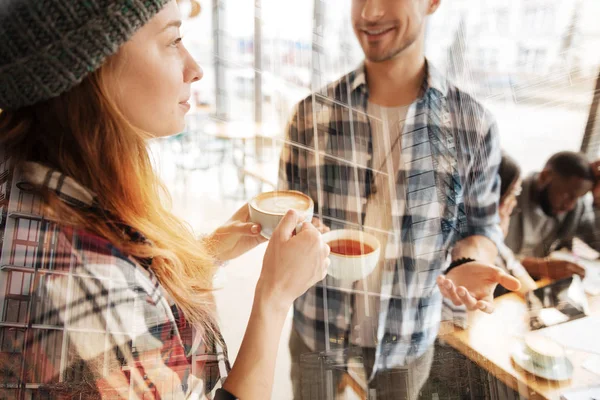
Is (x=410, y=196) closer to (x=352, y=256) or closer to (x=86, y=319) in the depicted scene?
(x=352, y=256)

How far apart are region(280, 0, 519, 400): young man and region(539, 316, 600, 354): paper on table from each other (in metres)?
0.10

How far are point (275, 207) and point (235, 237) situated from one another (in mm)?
91

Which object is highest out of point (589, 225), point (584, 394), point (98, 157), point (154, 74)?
point (154, 74)

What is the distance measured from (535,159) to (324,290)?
459mm

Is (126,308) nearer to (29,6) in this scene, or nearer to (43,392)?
(43,392)

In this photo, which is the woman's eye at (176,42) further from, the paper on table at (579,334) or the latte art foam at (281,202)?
the paper on table at (579,334)

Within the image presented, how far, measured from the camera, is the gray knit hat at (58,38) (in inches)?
23.2

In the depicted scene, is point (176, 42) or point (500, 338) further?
point (500, 338)

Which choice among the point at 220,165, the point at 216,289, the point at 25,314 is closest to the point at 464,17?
the point at 220,165

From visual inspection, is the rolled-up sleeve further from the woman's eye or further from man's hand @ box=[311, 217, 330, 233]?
the woman's eye

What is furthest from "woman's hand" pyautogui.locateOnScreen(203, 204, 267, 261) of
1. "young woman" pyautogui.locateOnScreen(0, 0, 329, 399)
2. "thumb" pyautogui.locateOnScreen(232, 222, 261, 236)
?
"young woman" pyautogui.locateOnScreen(0, 0, 329, 399)

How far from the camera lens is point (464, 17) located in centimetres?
83

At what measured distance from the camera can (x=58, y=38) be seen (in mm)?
594

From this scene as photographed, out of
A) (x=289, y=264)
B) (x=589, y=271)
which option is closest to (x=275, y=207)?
(x=289, y=264)
